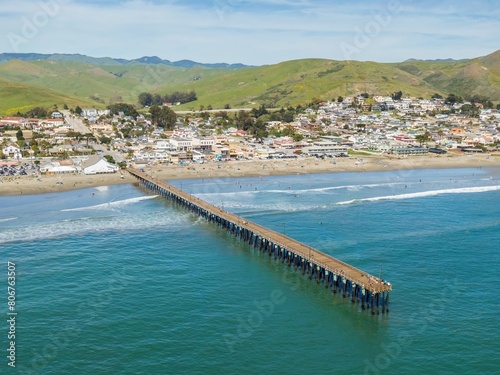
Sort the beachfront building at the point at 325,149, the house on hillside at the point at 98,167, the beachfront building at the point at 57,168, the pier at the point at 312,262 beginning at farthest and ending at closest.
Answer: the beachfront building at the point at 325,149, the house on hillside at the point at 98,167, the beachfront building at the point at 57,168, the pier at the point at 312,262

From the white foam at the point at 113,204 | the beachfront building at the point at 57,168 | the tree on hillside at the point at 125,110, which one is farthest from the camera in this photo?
the tree on hillside at the point at 125,110

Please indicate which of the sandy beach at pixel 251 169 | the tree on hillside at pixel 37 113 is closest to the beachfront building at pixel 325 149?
the sandy beach at pixel 251 169

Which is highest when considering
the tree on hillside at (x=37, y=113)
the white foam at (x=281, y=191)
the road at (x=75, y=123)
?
the tree on hillside at (x=37, y=113)

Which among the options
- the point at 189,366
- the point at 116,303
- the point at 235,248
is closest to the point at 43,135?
the point at 235,248

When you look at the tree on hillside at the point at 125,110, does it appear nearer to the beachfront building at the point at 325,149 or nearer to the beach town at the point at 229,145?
the beach town at the point at 229,145

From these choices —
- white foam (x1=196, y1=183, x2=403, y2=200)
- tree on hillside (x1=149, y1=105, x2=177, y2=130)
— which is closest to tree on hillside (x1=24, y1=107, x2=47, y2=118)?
tree on hillside (x1=149, y1=105, x2=177, y2=130)

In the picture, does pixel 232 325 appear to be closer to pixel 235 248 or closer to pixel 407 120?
pixel 235 248
